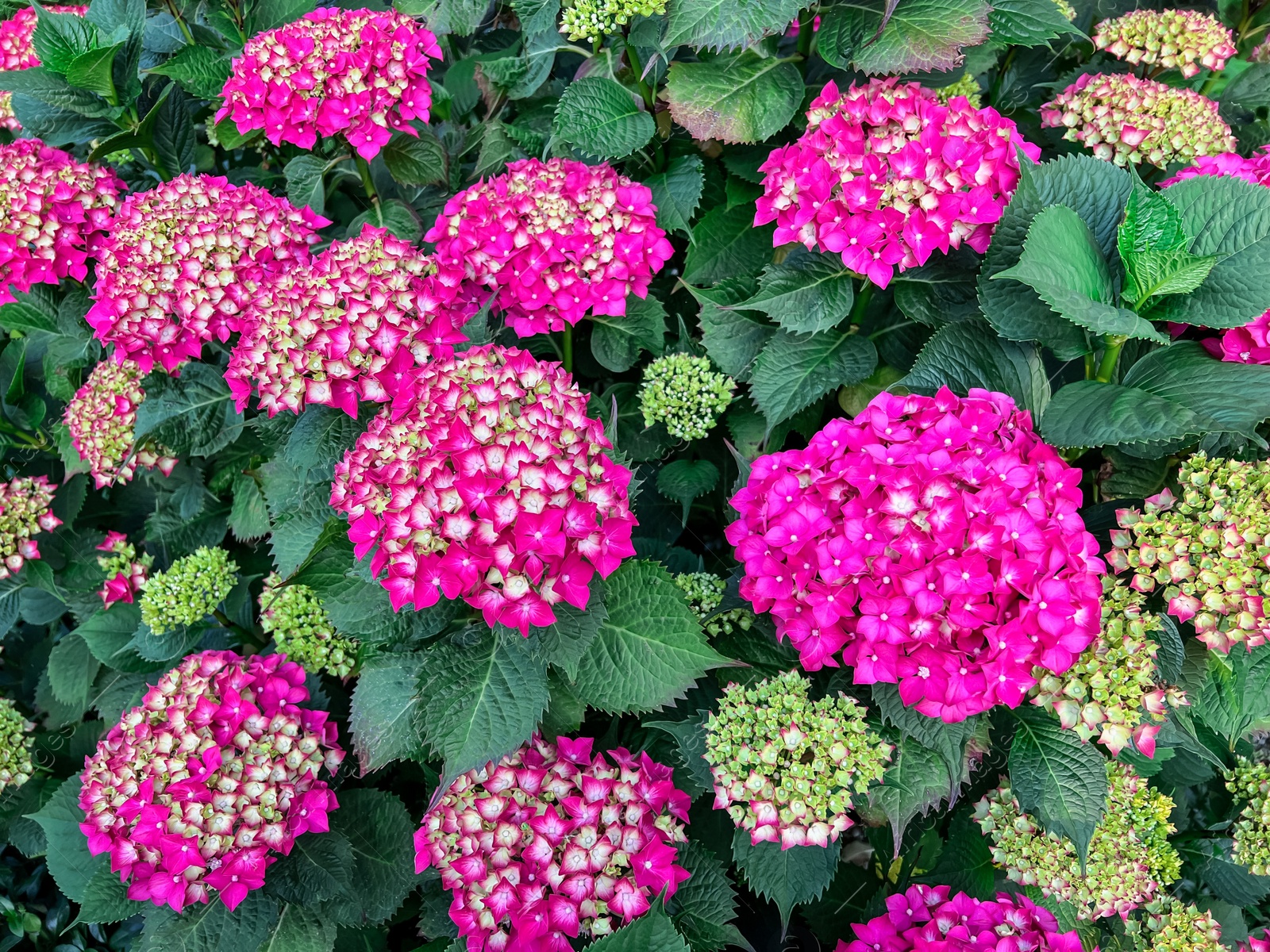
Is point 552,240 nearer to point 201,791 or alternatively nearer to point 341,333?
point 341,333

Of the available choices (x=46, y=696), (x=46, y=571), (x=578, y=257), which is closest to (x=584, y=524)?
(x=578, y=257)

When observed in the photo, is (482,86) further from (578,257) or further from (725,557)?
(725,557)

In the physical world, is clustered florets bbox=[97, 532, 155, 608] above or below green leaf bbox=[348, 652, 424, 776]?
below

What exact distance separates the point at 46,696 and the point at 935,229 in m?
2.91

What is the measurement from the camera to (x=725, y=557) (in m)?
2.24

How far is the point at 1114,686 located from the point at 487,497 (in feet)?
3.53

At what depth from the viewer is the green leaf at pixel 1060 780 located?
1456 millimetres

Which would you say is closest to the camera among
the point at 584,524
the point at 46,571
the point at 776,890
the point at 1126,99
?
the point at 584,524

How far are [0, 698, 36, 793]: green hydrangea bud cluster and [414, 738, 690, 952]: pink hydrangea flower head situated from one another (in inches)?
58.9

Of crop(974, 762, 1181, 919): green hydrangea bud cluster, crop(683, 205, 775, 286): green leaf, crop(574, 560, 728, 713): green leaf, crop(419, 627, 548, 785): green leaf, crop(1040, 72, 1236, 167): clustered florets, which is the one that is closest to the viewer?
crop(419, 627, 548, 785): green leaf

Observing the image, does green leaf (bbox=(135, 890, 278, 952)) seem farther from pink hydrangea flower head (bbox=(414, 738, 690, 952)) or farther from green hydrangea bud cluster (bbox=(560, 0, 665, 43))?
green hydrangea bud cluster (bbox=(560, 0, 665, 43))

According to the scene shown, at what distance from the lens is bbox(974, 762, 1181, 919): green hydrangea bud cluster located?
1634 millimetres

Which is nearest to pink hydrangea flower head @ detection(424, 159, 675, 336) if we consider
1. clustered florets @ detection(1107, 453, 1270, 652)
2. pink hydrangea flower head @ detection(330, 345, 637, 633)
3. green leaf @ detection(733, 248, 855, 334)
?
green leaf @ detection(733, 248, 855, 334)

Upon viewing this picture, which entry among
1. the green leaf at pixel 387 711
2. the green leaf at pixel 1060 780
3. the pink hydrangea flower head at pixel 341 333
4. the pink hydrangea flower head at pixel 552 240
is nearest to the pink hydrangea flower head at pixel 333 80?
the pink hydrangea flower head at pixel 552 240
